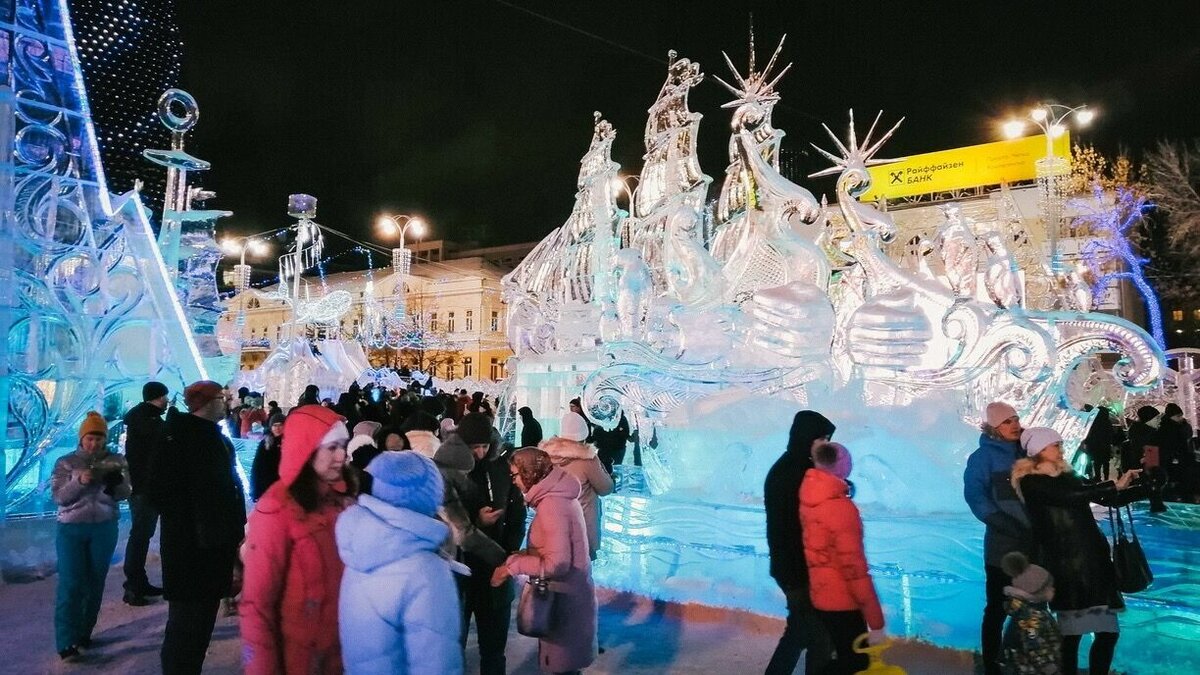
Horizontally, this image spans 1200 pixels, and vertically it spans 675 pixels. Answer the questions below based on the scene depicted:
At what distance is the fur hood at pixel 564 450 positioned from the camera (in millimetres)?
4473

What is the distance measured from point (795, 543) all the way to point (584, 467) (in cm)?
152

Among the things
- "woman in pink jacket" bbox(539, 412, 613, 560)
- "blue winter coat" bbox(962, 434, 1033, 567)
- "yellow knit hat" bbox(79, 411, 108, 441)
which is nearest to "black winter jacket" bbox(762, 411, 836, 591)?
"blue winter coat" bbox(962, 434, 1033, 567)

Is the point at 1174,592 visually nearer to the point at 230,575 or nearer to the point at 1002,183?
the point at 230,575

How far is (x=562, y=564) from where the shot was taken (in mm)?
3287

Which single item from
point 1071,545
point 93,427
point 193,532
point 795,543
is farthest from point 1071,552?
point 93,427

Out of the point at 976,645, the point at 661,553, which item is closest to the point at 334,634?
the point at 976,645

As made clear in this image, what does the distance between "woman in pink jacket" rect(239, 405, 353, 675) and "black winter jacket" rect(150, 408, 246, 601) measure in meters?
0.89

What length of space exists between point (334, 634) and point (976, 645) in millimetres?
4117

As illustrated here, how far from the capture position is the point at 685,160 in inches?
555

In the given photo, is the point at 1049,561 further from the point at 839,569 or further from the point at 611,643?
the point at 611,643

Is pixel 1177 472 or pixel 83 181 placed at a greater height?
pixel 83 181

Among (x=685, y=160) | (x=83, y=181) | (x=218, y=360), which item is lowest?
(x=218, y=360)

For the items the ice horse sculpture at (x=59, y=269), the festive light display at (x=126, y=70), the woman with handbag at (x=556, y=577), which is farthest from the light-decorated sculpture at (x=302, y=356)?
the woman with handbag at (x=556, y=577)

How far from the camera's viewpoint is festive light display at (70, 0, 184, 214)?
11188 millimetres
